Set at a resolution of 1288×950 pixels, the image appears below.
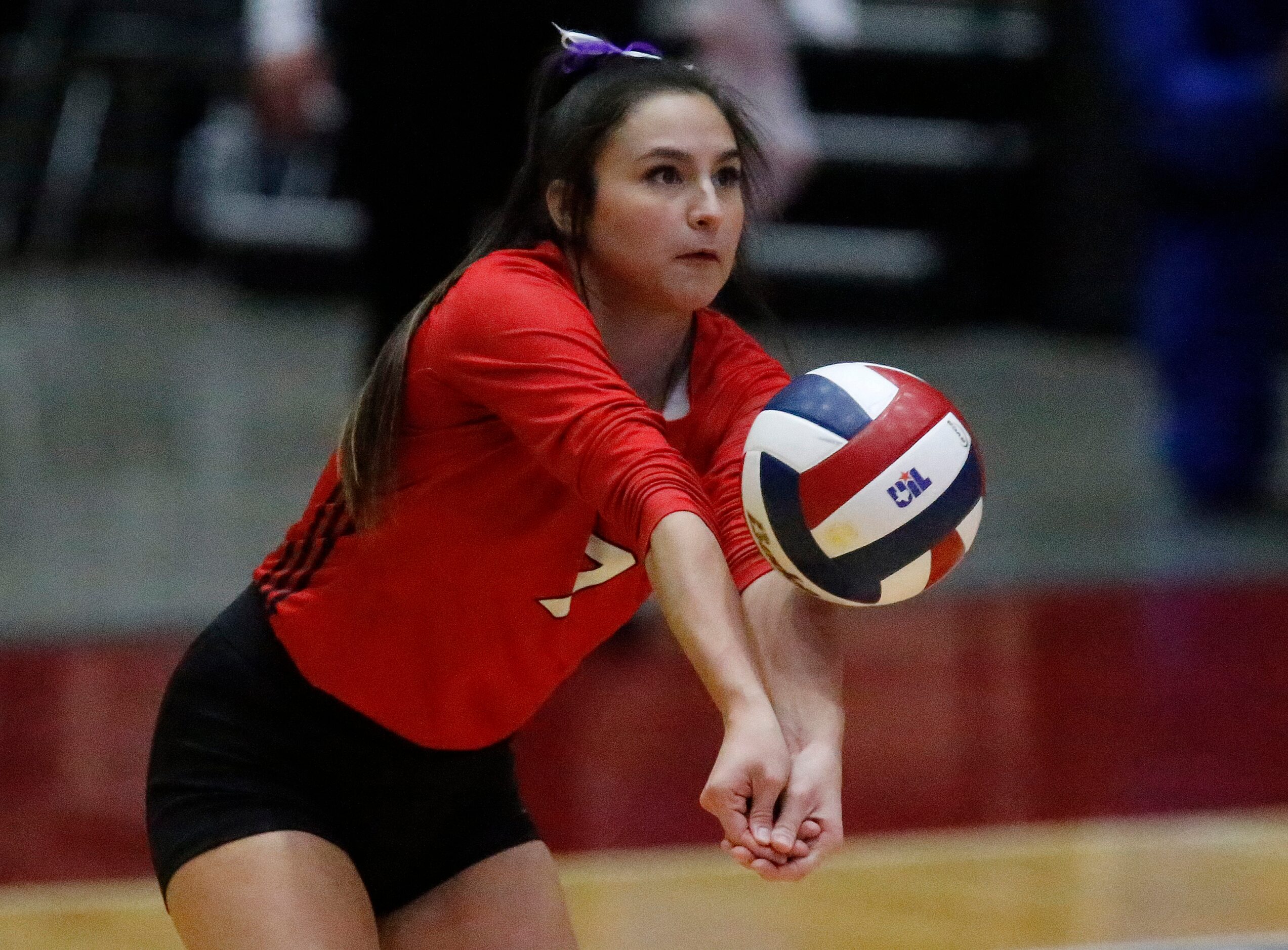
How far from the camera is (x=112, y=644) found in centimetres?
520

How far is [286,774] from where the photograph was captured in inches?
93.2

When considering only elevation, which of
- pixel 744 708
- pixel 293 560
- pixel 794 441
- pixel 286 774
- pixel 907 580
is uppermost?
pixel 794 441

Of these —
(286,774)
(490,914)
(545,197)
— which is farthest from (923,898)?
(545,197)

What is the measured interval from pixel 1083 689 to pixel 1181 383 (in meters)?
2.07

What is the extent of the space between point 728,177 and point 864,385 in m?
0.33

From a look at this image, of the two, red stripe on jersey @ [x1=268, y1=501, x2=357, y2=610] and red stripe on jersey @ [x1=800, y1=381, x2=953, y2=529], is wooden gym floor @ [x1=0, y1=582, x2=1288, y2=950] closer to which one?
red stripe on jersey @ [x1=268, y1=501, x2=357, y2=610]

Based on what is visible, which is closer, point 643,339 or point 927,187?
point 643,339

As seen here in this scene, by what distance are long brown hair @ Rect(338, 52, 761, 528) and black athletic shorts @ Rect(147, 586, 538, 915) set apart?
0.26m

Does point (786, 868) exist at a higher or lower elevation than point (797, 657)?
lower

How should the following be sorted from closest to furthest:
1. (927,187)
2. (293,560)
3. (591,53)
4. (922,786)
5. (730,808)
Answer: (730,808) < (591,53) < (293,560) < (922,786) < (927,187)

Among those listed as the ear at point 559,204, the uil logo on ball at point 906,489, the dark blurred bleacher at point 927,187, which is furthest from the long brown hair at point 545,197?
the dark blurred bleacher at point 927,187

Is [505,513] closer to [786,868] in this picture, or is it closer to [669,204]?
[669,204]

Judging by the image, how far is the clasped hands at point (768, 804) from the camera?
1.80m

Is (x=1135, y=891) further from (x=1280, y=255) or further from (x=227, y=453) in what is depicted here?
(x=227, y=453)
